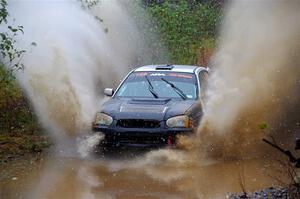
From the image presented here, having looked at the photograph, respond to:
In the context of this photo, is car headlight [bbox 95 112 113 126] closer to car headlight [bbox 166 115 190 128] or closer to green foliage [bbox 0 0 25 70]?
car headlight [bbox 166 115 190 128]

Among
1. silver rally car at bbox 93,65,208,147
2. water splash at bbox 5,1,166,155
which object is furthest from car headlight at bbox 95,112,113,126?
water splash at bbox 5,1,166,155

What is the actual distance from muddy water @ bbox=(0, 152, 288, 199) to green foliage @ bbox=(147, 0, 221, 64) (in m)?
10.3

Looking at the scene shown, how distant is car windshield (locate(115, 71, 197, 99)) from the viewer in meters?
11.7

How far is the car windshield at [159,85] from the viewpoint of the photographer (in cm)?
1171

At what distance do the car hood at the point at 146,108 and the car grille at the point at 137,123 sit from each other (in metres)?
0.07

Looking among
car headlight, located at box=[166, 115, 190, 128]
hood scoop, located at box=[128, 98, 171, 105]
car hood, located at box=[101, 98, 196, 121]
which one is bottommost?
car headlight, located at box=[166, 115, 190, 128]

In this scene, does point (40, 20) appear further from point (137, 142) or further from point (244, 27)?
point (137, 142)

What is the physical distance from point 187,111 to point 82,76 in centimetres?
570

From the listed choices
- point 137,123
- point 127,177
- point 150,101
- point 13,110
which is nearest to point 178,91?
point 150,101

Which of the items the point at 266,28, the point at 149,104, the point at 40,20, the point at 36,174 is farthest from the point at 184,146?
the point at 40,20

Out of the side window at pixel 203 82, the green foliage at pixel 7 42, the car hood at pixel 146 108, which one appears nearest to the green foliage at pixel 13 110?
the green foliage at pixel 7 42

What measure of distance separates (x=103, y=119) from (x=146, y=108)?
2.75 feet

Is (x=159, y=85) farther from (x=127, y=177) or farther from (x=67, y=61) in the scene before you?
(x=67, y=61)

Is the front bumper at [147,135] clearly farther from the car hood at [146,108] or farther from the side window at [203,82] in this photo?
the side window at [203,82]
